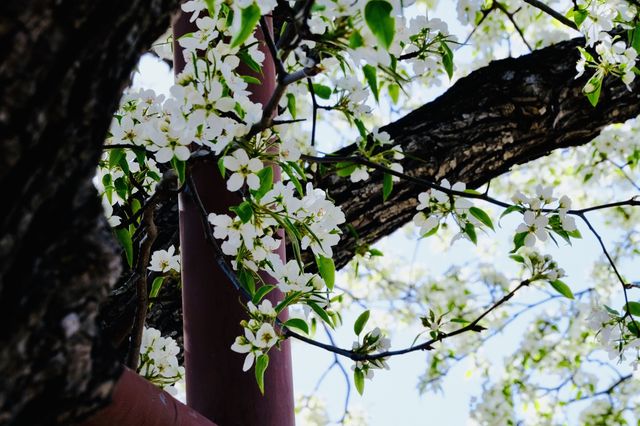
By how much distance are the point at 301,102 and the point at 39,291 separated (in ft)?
9.65

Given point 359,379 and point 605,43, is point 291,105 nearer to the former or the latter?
point 359,379

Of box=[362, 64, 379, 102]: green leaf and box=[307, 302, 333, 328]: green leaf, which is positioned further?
box=[307, 302, 333, 328]: green leaf

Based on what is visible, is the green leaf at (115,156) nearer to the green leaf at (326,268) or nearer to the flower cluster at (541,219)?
the green leaf at (326,268)

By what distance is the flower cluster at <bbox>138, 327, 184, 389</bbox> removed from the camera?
1.13 meters

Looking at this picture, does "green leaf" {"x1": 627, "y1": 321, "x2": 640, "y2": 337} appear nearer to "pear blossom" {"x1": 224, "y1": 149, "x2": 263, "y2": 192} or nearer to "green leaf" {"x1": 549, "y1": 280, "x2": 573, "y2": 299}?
"green leaf" {"x1": 549, "y1": 280, "x2": 573, "y2": 299}

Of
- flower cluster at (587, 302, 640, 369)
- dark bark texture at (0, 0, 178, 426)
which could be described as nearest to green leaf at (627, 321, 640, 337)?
flower cluster at (587, 302, 640, 369)

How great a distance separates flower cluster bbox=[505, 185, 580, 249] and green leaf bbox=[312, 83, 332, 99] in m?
0.29

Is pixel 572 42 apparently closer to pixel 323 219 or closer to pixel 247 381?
pixel 323 219

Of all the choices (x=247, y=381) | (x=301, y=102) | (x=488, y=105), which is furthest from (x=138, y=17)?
(x=301, y=102)

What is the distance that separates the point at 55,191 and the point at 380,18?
299mm

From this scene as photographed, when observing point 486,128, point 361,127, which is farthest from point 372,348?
point 486,128

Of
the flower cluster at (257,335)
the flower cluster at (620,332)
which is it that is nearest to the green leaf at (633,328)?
the flower cluster at (620,332)

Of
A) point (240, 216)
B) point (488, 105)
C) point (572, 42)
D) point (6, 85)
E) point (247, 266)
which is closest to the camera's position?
point (6, 85)

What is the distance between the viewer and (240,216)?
0.93m
